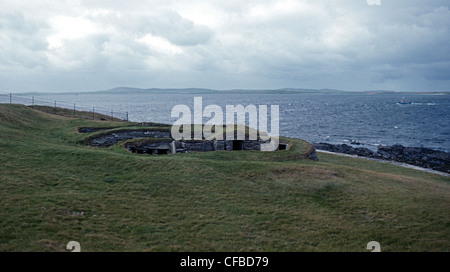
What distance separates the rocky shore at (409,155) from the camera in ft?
119

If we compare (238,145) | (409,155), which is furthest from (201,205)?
(409,155)

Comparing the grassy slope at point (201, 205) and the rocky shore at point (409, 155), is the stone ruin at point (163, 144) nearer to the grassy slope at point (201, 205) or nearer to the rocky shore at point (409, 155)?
the grassy slope at point (201, 205)

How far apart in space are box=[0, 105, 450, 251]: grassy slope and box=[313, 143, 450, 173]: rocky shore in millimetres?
20631

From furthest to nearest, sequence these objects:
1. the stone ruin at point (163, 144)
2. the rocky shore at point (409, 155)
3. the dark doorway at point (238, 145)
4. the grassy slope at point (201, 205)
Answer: the rocky shore at point (409, 155) → the dark doorway at point (238, 145) → the stone ruin at point (163, 144) → the grassy slope at point (201, 205)

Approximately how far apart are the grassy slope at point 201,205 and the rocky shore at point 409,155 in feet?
67.7

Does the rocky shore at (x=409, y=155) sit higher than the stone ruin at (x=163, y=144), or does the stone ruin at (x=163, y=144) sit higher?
the stone ruin at (x=163, y=144)

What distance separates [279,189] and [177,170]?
18.4 ft

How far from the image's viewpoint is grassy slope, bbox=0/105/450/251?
10.4 metres

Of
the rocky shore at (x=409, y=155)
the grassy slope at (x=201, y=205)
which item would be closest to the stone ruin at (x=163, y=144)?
the grassy slope at (x=201, y=205)

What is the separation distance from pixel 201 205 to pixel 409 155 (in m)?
37.3

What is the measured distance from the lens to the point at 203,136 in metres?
27.8

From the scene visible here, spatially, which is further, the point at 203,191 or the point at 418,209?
the point at 203,191
